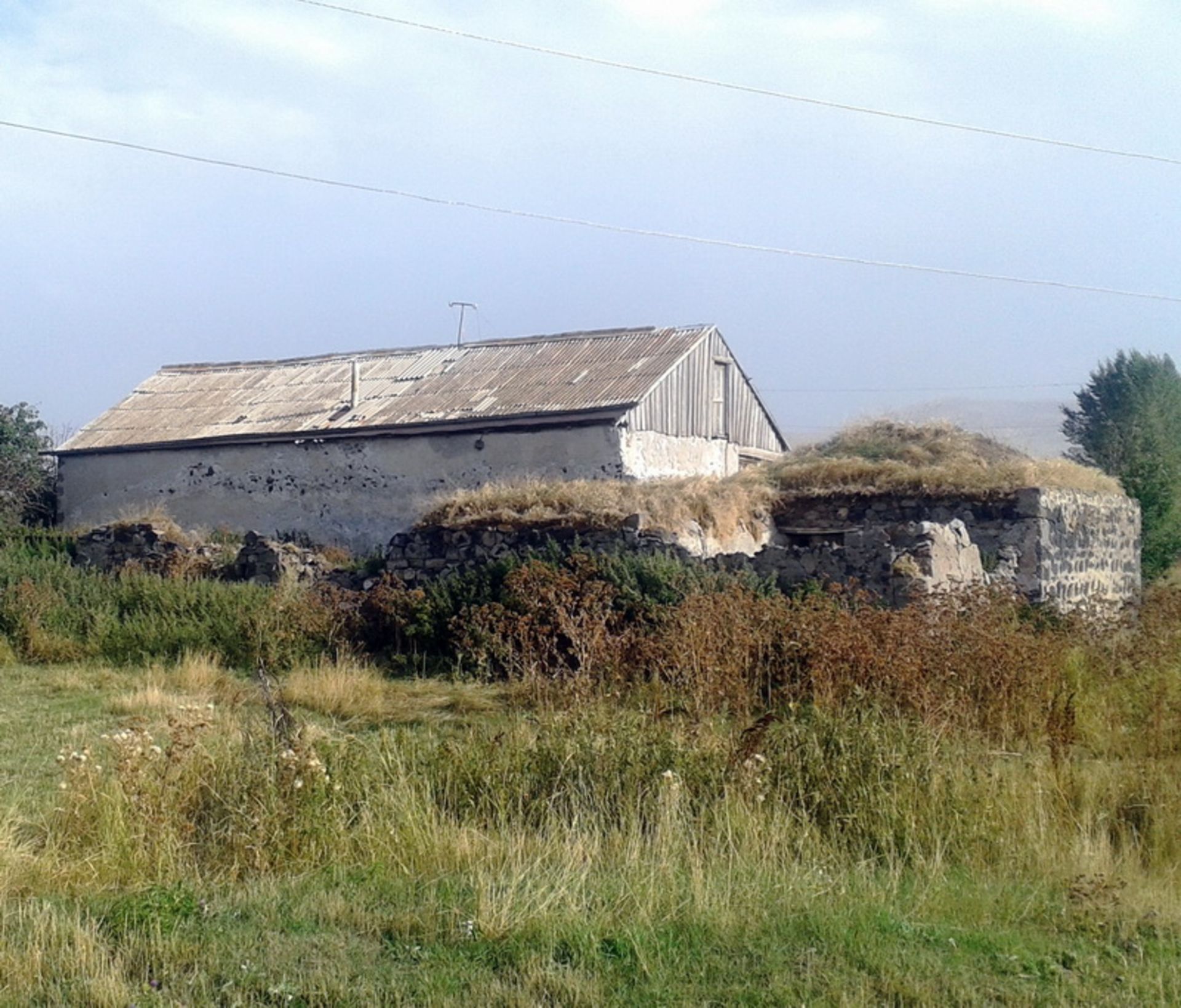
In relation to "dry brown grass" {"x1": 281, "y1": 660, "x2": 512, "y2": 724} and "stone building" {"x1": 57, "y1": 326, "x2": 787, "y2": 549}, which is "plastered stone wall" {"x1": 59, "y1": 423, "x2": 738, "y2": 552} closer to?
"stone building" {"x1": 57, "y1": 326, "x2": 787, "y2": 549}

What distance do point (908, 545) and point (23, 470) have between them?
23105mm

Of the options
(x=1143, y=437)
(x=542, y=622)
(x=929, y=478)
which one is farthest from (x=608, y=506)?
(x=1143, y=437)

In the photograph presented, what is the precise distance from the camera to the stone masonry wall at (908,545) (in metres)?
13.1

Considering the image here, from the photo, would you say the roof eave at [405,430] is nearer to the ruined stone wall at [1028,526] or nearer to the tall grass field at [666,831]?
the ruined stone wall at [1028,526]

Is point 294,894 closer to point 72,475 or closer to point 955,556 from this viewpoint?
point 955,556

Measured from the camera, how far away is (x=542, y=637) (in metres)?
10.4

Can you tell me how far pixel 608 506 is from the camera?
1545 centimetres

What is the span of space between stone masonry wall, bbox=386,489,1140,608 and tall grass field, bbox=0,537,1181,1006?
112 inches

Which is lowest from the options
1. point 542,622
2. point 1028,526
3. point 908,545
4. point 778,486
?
point 542,622

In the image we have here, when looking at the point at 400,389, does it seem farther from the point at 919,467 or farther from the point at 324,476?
the point at 919,467

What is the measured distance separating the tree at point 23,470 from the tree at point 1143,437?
25968 millimetres

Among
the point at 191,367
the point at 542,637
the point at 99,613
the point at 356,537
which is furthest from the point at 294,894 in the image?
the point at 191,367

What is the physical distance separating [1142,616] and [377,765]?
6.46 m

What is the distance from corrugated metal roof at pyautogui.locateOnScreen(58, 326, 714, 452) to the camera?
25781mm
